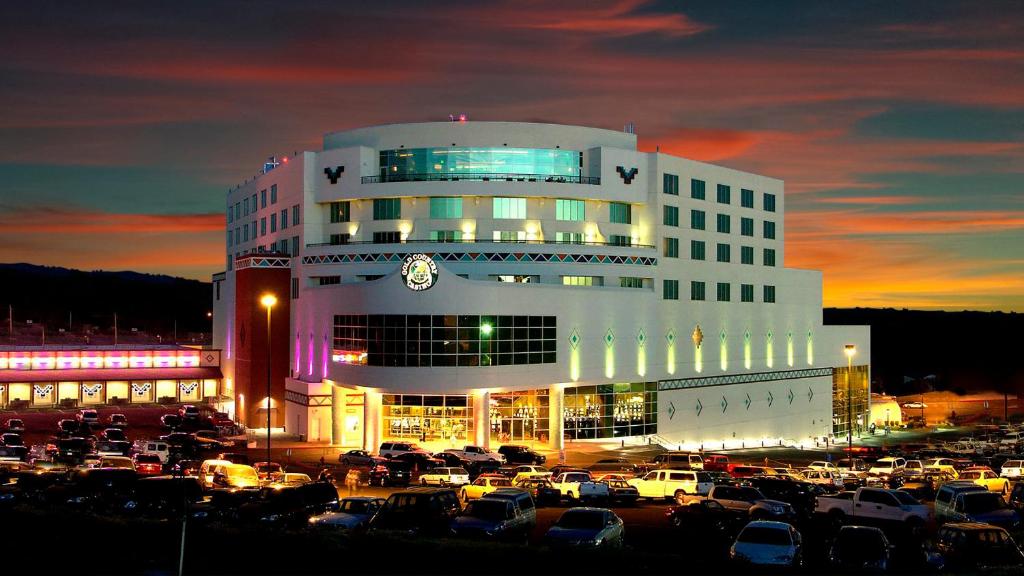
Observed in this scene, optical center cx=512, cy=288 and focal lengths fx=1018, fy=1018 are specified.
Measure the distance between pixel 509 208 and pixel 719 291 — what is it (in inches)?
945

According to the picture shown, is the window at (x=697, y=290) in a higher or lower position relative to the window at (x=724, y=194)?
lower

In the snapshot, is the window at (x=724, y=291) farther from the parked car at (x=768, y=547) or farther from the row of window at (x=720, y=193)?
the parked car at (x=768, y=547)

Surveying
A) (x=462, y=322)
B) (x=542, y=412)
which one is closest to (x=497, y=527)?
(x=462, y=322)

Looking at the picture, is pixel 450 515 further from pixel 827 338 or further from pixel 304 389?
pixel 827 338

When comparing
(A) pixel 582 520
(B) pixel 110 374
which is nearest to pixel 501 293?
(A) pixel 582 520

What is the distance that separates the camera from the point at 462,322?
6950 centimetres

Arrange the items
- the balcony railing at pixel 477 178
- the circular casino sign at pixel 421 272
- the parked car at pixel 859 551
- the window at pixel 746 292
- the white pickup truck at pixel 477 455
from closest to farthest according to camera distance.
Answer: the parked car at pixel 859 551 → the white pickup truck at pixel 477 455 → the circular casino sign at pixel 421 272 → the balcony railing at pixel 477 178 → the window at pixel 746 292

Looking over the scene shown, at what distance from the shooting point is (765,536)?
28156mm

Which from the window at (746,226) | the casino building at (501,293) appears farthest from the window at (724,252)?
the window at (746,226)

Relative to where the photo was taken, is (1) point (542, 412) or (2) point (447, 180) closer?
(1) point (542, 412)

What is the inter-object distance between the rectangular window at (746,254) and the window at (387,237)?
34153 millimetres

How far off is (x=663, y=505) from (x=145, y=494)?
20951 millimetres

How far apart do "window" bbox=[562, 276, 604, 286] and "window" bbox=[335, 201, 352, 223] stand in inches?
744

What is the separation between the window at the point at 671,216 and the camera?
86.2 metres
